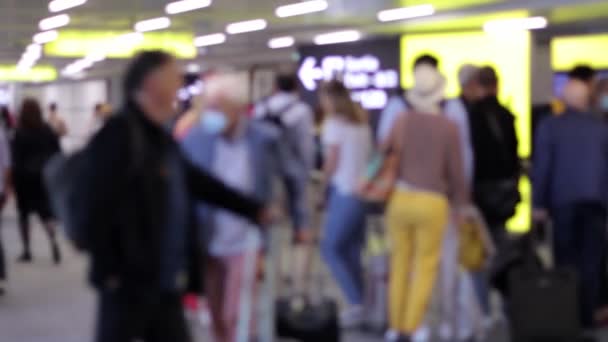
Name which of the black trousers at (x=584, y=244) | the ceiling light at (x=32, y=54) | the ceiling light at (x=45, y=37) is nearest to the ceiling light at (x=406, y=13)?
the black trousers at (x=584, y=244)

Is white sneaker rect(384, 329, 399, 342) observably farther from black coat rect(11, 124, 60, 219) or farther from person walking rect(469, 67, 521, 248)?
black coat rect(11, 124, 60, 219)

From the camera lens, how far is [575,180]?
23.3 ft

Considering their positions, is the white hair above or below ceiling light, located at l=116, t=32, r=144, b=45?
above

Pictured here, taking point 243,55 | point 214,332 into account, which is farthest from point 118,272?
point 243,55

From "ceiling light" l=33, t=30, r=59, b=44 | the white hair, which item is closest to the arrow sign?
the white hair

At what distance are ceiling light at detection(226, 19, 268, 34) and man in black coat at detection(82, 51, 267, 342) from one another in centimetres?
1871

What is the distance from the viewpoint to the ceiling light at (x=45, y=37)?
26.2 m

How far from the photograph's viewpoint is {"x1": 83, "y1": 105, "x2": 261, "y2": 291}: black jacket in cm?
377

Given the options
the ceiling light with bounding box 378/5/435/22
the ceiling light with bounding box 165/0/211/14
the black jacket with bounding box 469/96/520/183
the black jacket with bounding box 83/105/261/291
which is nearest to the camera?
the black jacket with bounding box 83/105/261/291

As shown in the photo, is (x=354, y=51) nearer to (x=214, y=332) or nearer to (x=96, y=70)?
(x=214, y=332)

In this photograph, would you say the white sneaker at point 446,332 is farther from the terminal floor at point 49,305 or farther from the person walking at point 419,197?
the person walking at point 419,197

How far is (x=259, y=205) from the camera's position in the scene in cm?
434

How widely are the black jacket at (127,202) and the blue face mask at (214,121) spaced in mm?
1435

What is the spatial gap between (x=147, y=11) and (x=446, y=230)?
15.2 meters
